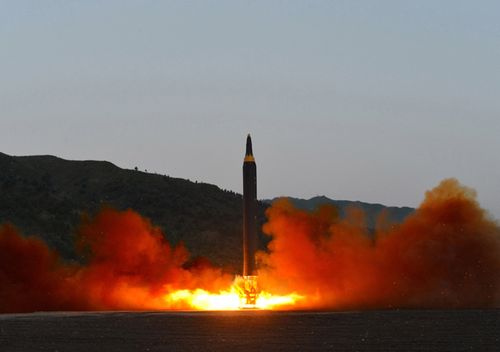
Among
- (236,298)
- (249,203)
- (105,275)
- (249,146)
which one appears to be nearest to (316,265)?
(236,298)

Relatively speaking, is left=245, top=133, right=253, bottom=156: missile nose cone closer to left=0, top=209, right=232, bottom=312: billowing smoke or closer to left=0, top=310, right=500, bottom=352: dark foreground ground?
left=0, top=310, right=500, bottom=352: dark foreground ground

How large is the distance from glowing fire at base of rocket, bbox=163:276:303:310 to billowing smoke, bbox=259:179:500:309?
161cm

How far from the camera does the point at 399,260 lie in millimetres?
72062

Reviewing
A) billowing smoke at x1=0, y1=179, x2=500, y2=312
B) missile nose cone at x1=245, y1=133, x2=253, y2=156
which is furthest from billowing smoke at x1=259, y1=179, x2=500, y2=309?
missile nose cone at x1=245, y1=133, x2=253, y2=156

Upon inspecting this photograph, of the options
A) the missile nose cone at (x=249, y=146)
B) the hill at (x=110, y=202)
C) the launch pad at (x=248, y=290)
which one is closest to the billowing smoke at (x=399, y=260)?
the launch pad at (x=248, y=290)

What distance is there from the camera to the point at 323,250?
7588 cm

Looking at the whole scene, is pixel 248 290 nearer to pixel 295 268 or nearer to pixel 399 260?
pixel 295 268

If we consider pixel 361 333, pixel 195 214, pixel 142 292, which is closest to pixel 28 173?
A: pixel 195 214

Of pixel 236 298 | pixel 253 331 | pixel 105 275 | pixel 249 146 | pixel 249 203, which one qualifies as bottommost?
pixel 253 331

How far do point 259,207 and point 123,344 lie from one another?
117236 millimetres

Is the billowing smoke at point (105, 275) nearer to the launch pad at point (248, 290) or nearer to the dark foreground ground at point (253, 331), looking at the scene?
the launch pad at point (248, 290)

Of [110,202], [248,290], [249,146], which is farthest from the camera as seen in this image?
[110,202]

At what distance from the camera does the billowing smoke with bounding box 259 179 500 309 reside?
70.4 m

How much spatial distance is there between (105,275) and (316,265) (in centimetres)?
1676
